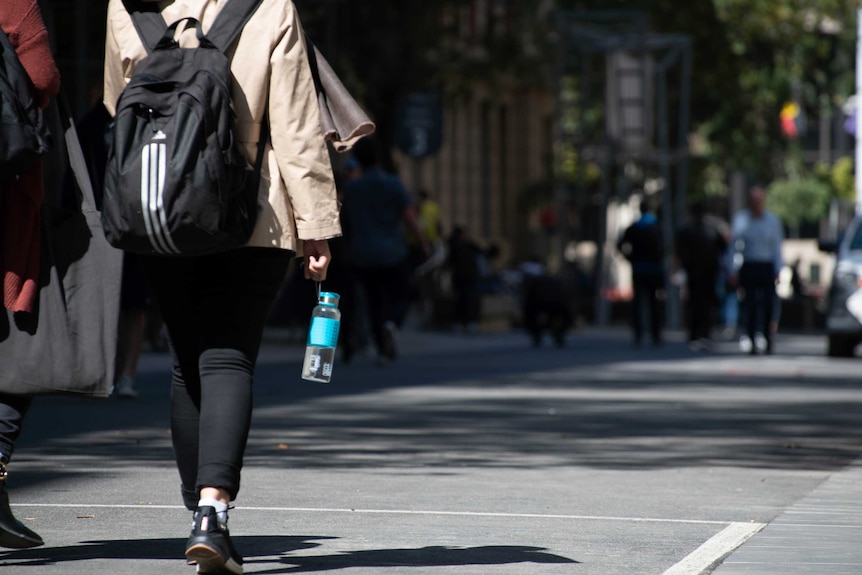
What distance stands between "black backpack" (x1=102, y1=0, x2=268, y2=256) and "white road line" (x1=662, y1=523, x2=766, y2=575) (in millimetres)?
1551

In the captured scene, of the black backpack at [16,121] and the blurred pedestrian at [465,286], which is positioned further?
the blurred pedestrian at [465,286]

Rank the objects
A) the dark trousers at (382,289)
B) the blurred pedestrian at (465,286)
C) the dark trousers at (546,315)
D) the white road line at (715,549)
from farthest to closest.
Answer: the blurred pedestrian at (465,286)
the dark trousers at (546,315)
the dark trousers at (382,289)
the white road line at (715,549)

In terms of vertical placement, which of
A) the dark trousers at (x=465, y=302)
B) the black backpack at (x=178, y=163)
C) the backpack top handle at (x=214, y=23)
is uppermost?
the backpack top handle at (x=214, y=23)

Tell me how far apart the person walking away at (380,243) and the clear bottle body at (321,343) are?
11035mm

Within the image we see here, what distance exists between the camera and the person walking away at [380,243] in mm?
16812

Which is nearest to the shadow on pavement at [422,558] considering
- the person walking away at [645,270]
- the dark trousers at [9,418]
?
the dark trousers at [9,418]

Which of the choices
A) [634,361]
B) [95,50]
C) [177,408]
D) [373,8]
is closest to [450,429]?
[177,408]

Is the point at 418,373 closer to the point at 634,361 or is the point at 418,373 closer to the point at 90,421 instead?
the point at 634,361

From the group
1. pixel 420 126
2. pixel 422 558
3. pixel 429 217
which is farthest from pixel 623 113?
pixel 422 558

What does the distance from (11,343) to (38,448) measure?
12.7 feet

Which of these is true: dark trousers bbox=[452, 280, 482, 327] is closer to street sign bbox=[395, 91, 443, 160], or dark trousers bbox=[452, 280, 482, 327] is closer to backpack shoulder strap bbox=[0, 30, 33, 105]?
street sign bbox=[395, 91, 443, 160]

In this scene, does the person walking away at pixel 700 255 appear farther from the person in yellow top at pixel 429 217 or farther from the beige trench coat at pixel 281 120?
the beige trench coat at pixel 281 120

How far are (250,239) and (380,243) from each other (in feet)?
37.4

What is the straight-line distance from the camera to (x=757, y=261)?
2148cm
